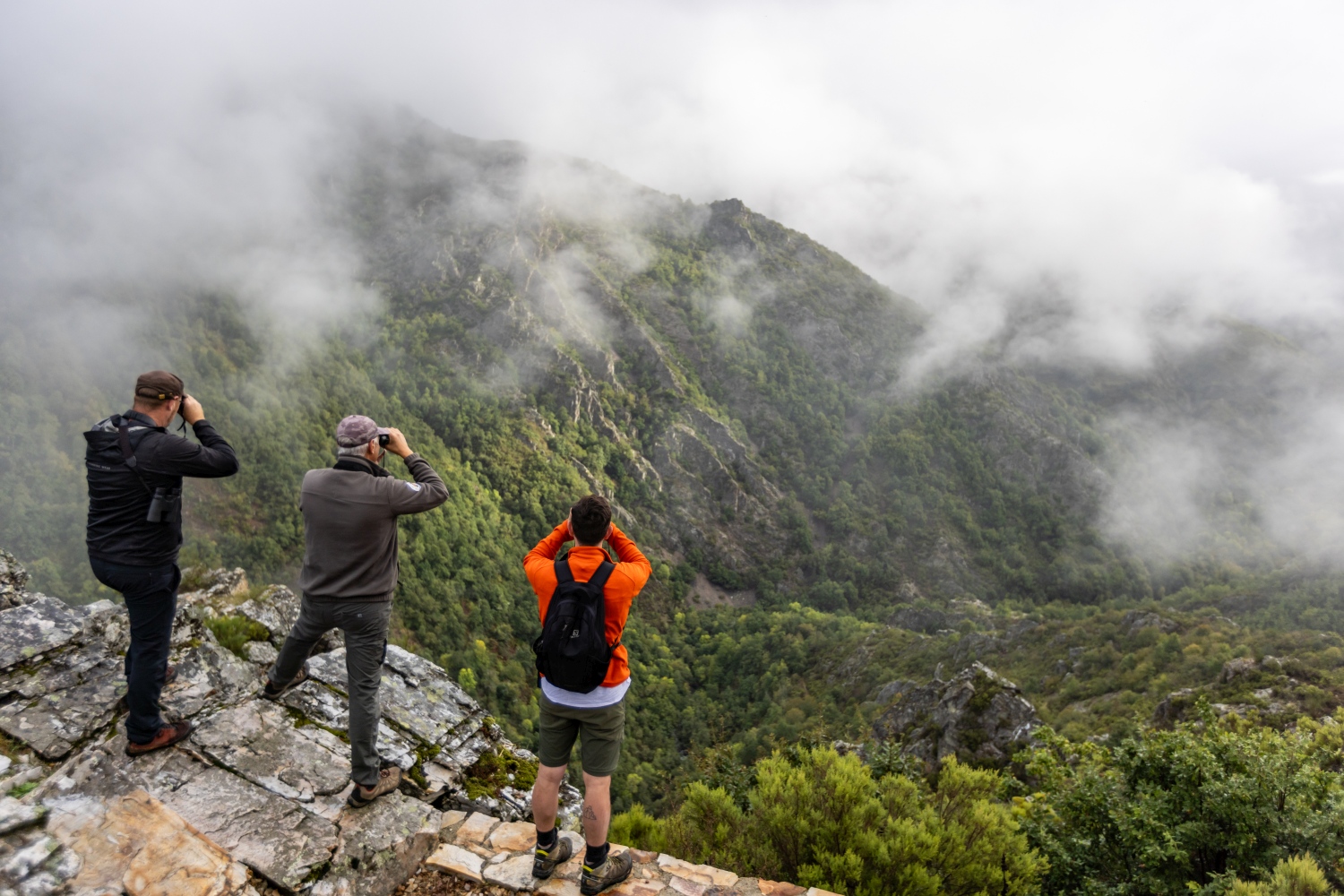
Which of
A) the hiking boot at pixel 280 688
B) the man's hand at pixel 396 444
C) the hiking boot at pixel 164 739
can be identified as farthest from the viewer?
the hiking boot at pixel 280 688

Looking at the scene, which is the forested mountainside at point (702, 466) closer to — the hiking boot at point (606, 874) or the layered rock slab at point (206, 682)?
the layered rock slab at point (206, 682)

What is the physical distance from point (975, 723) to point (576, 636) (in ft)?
98.4

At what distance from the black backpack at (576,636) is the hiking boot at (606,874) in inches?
64.7

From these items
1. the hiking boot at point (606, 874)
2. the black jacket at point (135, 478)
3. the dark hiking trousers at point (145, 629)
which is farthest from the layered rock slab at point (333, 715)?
the hiking boot at point (606, 874)

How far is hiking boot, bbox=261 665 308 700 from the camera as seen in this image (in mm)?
7004

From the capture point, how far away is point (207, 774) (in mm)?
5746

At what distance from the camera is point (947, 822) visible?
7.13 metres

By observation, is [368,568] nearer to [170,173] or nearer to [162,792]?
[162,792]

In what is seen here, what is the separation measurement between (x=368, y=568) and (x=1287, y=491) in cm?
22079

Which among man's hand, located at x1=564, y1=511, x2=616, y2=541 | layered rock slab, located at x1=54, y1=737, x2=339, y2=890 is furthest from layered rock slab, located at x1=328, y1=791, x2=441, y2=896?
man's hand, located at x1=564, y1=511, x2=616, y2=541

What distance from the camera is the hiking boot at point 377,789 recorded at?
223 inches

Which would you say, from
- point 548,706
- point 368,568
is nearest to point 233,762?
point 368,568

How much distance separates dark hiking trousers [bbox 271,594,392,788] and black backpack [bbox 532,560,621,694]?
1.66m

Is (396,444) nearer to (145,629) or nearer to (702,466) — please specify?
(145,629)
